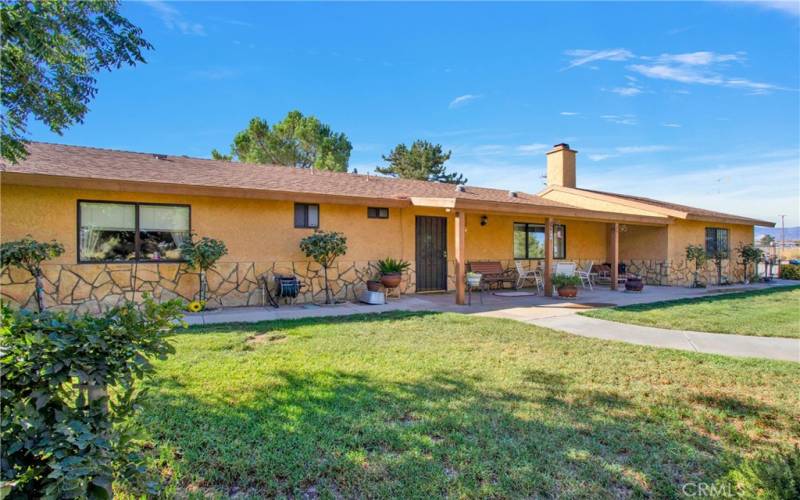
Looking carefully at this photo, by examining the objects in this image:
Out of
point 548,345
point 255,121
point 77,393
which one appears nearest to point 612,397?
point 548,345

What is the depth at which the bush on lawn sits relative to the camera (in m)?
1.53

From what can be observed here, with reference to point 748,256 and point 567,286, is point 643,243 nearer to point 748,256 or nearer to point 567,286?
point 748,256

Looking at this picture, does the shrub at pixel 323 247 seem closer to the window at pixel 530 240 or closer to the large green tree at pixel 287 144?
the window at pixel 530 240

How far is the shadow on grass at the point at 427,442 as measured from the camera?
2.42m

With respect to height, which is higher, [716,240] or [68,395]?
[716,240]

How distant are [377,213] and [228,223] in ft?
12.1

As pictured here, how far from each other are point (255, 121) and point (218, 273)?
664 inches

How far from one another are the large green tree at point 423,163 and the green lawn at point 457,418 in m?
26.5

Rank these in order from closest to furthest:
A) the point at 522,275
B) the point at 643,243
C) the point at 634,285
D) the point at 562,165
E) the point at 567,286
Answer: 1. the point at 567,286
2. the point at 634,285
3. the point at 522,275
4. the point at 643,243
5. the point at 562,165

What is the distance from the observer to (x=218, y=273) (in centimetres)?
877

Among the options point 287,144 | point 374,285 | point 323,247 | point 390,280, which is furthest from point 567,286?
point 287,144

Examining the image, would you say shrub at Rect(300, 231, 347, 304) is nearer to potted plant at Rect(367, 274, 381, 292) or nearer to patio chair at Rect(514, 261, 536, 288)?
potted plant at Rect(367, 274, 381, 292)

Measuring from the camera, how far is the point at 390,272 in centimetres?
997

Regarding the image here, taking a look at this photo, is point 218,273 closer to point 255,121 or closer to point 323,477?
point 323,477
